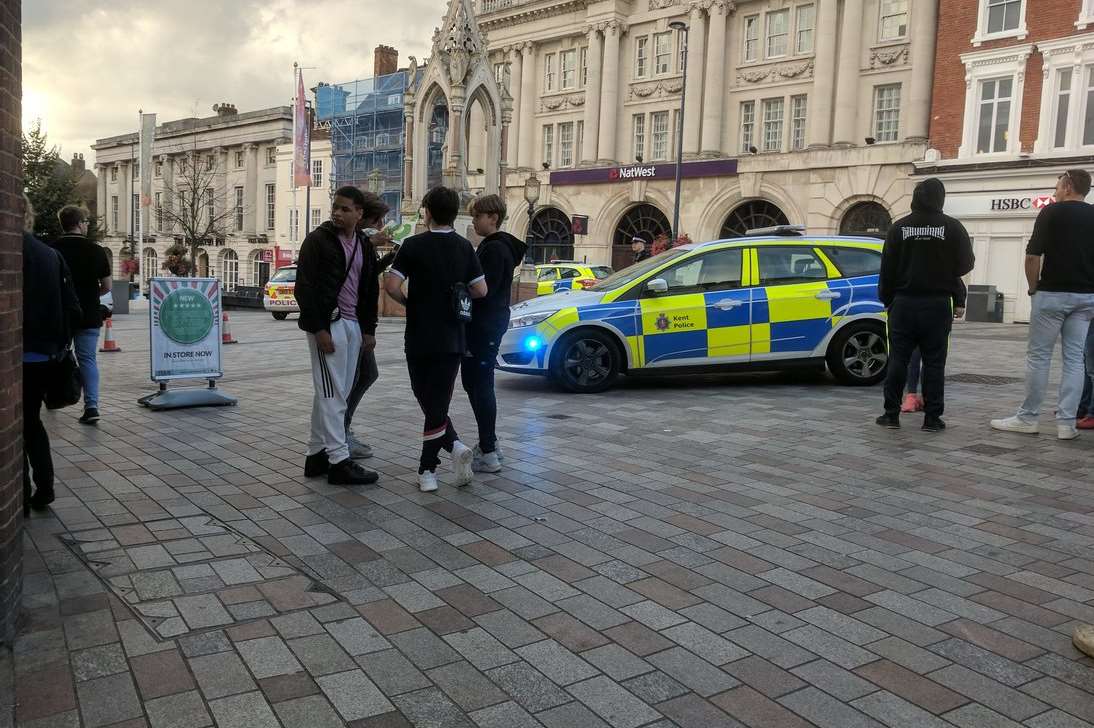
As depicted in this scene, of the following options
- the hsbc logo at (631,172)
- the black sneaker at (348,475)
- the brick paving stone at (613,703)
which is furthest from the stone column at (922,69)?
the brick paving stone at (613,703)

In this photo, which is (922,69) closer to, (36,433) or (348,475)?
(348,475)

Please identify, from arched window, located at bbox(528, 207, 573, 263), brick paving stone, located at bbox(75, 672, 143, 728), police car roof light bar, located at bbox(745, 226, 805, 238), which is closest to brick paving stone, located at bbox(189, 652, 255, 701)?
brick paving stone, located at bbox(75, 672, 143, 728)

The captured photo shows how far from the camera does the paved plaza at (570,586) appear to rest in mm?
2906

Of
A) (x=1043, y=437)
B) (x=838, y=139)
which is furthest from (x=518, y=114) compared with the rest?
(x=1043, y=437)

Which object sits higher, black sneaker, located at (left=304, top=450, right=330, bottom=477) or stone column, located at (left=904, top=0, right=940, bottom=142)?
stone column, located at (left=904, top=0, right=940, bottom=142)

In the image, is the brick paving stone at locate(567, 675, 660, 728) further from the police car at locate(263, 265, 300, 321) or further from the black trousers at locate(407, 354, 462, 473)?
the police car at locate(263, 265, 300, 321)

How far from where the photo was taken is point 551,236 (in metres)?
45.5

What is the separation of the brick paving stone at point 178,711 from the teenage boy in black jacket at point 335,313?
8.95 ft

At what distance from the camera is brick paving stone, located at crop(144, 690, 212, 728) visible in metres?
2.71

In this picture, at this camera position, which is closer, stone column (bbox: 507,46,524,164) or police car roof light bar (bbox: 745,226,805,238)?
police car roof light bar (bbox: 745,226,805,238)

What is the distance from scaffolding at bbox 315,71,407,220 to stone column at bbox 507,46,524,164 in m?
9.35

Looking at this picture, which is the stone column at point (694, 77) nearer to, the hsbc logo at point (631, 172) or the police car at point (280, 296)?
the hsbc logo at point (631, 172)

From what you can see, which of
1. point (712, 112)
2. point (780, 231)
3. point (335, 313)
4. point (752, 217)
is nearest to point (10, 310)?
point (335, 313)

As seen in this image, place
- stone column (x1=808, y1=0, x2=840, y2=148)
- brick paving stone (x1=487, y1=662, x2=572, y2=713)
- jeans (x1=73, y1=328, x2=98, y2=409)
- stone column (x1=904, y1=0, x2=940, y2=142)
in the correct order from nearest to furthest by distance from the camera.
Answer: brick paving stone (x1=487, y1=662, x2=572, y2=713) < jeans (x1=73, y1=328, x2=98, y2=409) < stone column (x1=904, y1=0, x2=940, y2=142) < stone column (x1=808, y1=0, x2=840, y2=148)
